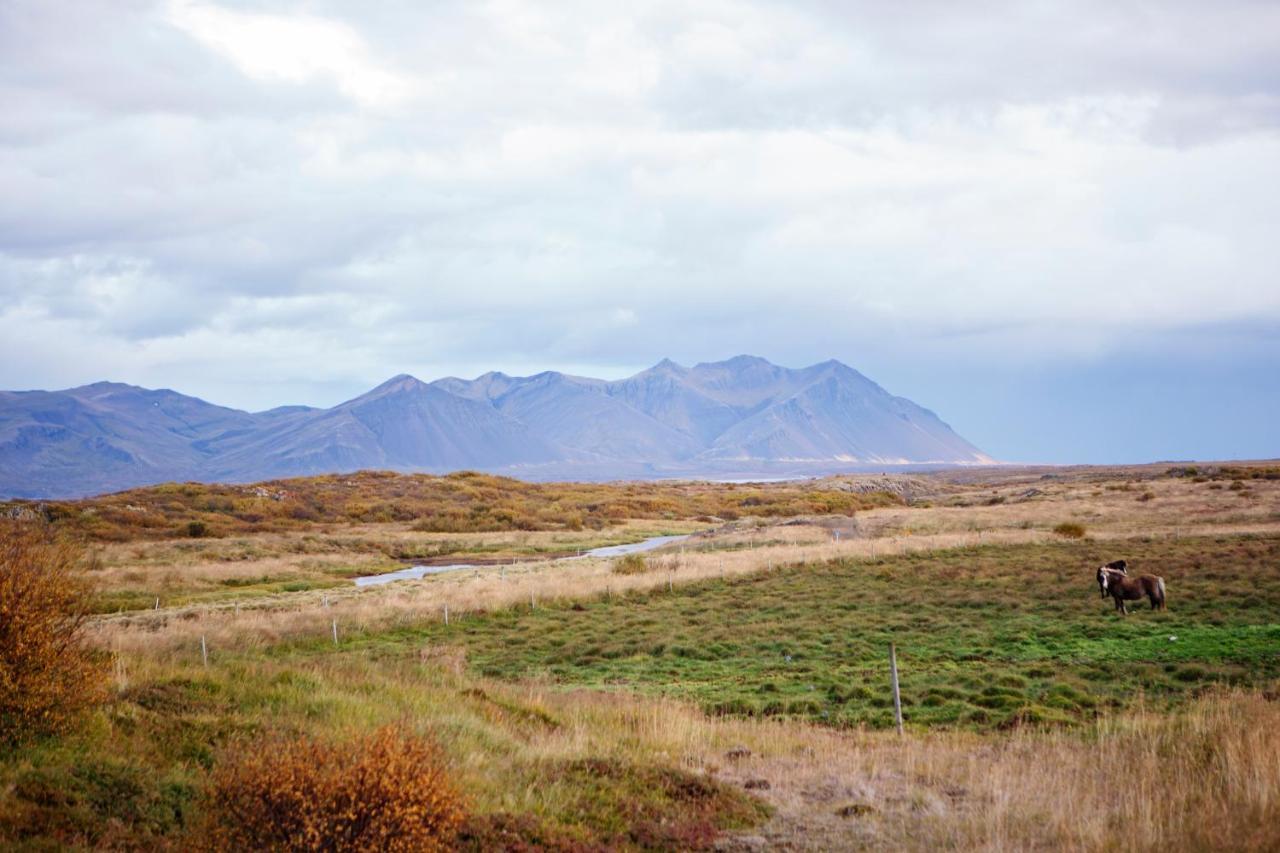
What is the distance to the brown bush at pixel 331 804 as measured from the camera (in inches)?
270

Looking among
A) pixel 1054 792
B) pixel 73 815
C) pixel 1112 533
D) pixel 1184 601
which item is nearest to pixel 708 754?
pixel 1054 792

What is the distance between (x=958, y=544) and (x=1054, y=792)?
4151cm

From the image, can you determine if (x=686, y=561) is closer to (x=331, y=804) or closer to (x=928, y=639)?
(x=928, y=639)

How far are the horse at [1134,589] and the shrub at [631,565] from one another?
77.4 feet

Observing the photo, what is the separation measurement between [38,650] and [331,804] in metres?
4.75

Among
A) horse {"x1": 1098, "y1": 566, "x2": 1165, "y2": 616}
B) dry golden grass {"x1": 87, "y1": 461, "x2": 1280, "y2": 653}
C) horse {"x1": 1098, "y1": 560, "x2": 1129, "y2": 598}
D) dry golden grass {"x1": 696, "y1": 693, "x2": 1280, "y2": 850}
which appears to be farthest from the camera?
dry golden grass {"x1": 87, "y1": 461, "x2": 1280, "y2": 653}

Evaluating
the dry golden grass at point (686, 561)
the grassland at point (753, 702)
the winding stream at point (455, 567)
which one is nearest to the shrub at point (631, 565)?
the dry golden grass at point (686, 561)

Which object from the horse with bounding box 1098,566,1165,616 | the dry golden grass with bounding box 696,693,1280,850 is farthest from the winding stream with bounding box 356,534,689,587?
the dry golden grass with bounding box 696,693,1280,850

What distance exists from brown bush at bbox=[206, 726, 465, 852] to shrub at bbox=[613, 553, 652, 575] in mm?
37528

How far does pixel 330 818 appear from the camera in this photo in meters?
6.85

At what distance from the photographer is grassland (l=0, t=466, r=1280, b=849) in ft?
27.9

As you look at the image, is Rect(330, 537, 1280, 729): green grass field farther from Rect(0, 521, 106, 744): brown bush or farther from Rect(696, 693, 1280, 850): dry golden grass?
Rect(0, 521, 106, 744): brown bush

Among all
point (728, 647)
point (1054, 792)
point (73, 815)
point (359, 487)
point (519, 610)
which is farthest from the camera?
point (359, 487)

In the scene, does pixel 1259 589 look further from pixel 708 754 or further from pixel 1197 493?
pixel 1197 493
